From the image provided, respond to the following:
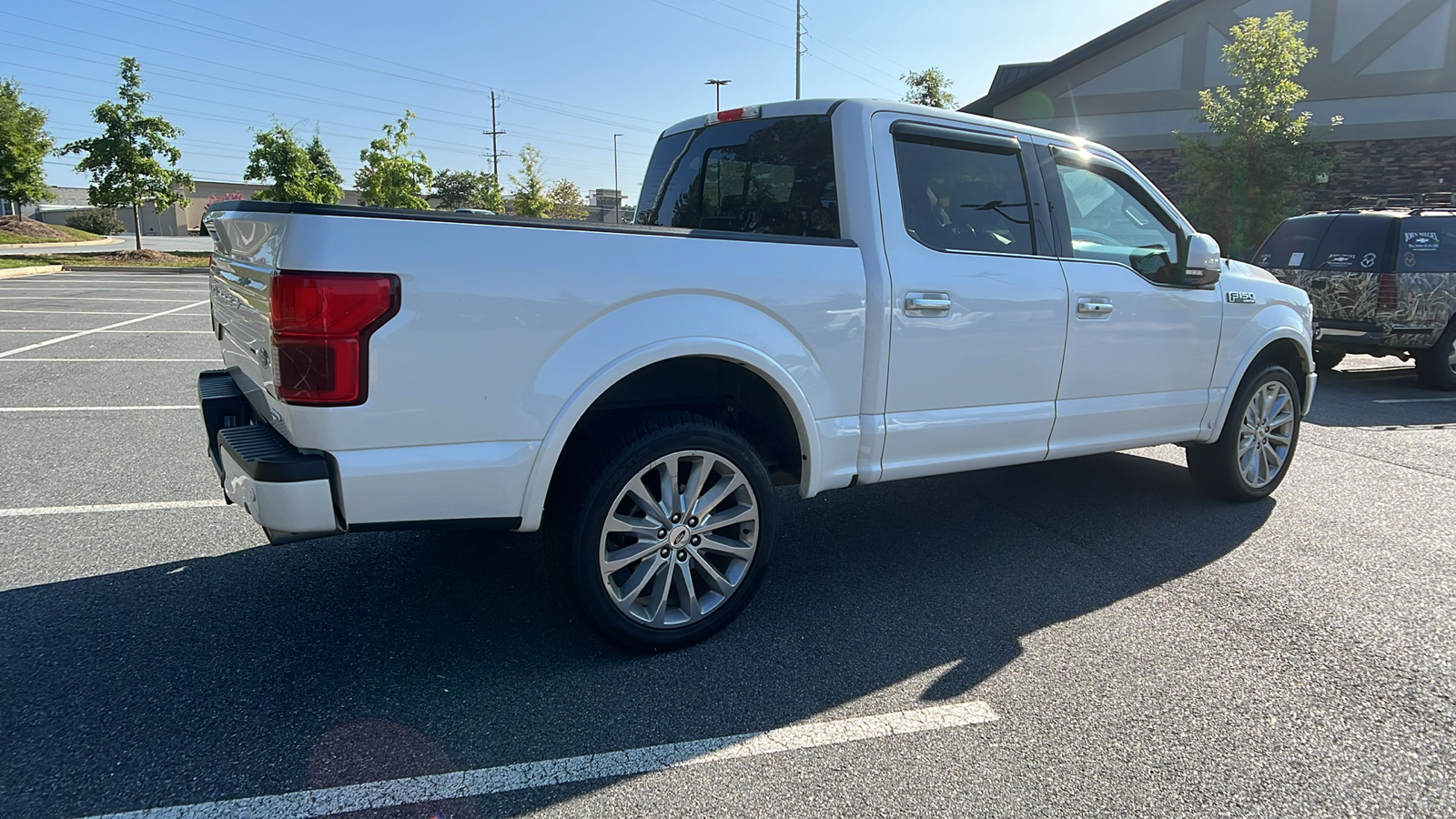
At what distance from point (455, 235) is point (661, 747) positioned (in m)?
1.63

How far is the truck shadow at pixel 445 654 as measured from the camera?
2.54 meters

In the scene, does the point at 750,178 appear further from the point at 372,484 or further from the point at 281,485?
the point at 281,485

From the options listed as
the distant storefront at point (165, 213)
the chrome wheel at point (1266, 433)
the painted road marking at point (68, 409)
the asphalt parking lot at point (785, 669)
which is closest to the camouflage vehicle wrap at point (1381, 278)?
the chrome wheel at point (1266, 433)

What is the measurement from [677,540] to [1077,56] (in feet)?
93.0

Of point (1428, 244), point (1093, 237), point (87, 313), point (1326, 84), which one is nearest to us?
point (1093, 237)

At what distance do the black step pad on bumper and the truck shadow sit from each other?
0.78 meters

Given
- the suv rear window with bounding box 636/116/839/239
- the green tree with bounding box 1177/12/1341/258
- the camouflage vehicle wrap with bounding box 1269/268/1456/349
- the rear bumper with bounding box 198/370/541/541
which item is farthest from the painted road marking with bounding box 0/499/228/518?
the green tree with bounding box 1177/12/1341/258

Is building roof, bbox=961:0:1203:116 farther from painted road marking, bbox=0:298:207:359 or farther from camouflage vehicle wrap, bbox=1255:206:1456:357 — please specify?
painted road marking, bbox=0:298:207:359

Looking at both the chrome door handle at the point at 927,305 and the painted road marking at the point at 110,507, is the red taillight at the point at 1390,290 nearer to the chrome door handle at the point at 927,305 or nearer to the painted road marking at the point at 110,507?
the chrome door handle at the point at 927,305

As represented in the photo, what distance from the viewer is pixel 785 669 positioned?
10.3 ft

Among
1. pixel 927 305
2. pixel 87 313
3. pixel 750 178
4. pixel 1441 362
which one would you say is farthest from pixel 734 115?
pixel 87 313

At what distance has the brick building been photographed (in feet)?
75.4

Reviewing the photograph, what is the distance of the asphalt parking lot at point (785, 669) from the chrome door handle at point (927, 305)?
1.20 metres

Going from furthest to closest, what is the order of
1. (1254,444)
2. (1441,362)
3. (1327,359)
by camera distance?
(1327,359), (1441,362), (1254,444)
